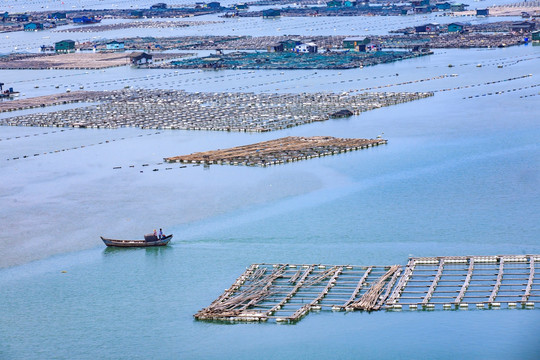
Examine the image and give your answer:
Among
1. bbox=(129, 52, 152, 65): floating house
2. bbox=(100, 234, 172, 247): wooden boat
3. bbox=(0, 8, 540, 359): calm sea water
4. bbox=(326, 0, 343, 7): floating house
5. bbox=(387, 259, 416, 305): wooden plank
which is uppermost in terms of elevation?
bbox=(326, 0, 343, 7): floating house

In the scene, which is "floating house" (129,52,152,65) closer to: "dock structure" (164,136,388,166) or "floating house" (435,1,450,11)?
"dock structure" (164,136,388,166)

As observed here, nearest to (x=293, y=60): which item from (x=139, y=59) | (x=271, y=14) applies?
(x=139, y=59)

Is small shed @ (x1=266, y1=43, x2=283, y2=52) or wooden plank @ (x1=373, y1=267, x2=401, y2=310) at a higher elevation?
small shed @ (x1=266, y1=43, x2=283, y2=52)

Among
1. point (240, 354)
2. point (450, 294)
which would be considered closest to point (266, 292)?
point (240, 354)

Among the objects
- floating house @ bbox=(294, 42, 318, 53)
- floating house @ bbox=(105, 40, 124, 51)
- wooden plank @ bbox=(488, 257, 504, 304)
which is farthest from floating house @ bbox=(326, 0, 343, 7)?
wooden plank @ bbox=(488, 257, 504, 304)

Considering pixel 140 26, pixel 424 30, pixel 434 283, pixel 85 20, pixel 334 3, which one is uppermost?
pixel 334 3

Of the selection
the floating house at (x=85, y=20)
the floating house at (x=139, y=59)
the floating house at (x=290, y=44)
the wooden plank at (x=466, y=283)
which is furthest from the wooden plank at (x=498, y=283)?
the floating house at (x=85, y=20)

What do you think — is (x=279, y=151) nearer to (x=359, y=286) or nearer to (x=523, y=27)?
(x=359, y=286)
